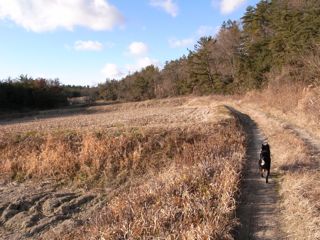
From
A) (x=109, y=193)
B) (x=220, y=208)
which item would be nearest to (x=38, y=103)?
(x=109, y=193)

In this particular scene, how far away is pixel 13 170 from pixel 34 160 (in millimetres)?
859

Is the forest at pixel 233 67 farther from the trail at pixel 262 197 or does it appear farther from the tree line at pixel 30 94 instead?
the trail at pixel 262 197

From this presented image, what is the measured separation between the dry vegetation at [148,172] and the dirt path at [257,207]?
289 mm

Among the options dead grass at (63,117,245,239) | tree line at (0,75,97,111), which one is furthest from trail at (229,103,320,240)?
tree line at (0,75,97,111)

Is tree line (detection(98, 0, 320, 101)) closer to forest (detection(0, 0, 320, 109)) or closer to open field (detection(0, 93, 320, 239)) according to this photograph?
forest (detection(0, 0, 320, 109))

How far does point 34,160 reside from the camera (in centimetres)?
1500

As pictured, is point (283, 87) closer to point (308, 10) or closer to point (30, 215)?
point (308, 10)

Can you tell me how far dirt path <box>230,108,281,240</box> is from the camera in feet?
22.7

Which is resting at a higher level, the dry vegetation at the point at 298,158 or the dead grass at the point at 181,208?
the dead grass at the point at 181,208

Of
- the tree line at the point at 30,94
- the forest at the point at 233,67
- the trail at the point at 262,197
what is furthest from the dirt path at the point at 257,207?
the tree line at the point at 30,94

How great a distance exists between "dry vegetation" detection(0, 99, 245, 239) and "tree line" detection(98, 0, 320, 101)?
14.7 m

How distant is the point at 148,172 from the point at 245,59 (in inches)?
1666

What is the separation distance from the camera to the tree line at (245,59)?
109 feet

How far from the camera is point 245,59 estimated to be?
52.9 meters
